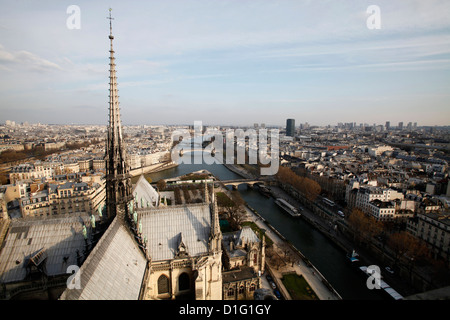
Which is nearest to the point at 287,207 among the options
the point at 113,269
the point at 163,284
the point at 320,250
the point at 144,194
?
the point at 320,250

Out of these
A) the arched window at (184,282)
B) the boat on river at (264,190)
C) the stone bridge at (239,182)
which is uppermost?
the arched window at (184,282)

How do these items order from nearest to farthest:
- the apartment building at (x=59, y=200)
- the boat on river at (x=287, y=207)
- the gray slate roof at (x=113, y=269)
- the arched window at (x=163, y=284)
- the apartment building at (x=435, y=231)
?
the gray slate roof at (x=113, y=269), the arched window at (x=163, y=284), the apartment building at (x=435, y=231), the apartment building at (x=59, y=200), the boat on river at (x=287, y=207)

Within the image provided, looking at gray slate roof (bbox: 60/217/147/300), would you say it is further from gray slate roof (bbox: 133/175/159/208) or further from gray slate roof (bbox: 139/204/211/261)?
gray slate roof (bbox: 133/175/159/208)

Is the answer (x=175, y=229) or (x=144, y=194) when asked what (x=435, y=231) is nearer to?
(x=175, y=229)

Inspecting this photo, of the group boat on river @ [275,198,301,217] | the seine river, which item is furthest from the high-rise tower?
boat on river @ [275,198,301,217]

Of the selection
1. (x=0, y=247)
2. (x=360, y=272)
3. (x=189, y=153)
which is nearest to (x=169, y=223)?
(x=0, y=247)

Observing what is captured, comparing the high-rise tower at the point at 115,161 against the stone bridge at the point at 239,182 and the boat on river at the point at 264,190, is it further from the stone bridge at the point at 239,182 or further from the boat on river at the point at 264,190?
the stone bridge at the point at 239,182

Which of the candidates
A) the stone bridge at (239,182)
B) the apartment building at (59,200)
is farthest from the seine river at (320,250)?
the apartment building at (59,200)
